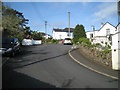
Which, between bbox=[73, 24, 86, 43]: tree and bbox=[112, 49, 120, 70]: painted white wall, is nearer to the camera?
bbox=[112, 49, 120, 70]: painted white wall

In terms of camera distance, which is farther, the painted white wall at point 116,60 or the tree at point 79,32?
the tree at point 79,32

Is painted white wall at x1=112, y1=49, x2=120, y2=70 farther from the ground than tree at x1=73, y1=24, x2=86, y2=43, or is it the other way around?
tree at x1=73, y1=24, x2=86, y2=43

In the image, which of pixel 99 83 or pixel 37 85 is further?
pixel 99 83

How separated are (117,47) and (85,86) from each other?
471 centimetres

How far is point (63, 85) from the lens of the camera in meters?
5.00

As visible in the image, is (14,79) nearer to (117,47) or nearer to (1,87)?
(1,87)

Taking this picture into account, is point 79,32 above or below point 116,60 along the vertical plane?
above

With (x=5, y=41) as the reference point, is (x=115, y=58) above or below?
below

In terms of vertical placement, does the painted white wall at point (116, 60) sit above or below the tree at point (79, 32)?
below

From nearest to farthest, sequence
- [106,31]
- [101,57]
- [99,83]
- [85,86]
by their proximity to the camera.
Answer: [85,86] → [99,83] → [101,57] → [106,31]

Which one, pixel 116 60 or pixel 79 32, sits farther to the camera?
pixel 79 32

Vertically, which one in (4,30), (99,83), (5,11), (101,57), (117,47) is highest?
(5,11)

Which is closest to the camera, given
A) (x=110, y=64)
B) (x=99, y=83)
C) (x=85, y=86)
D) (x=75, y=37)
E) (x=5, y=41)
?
(x=85, y=86)

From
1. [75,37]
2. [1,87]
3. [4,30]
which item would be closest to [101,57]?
[1,87]
